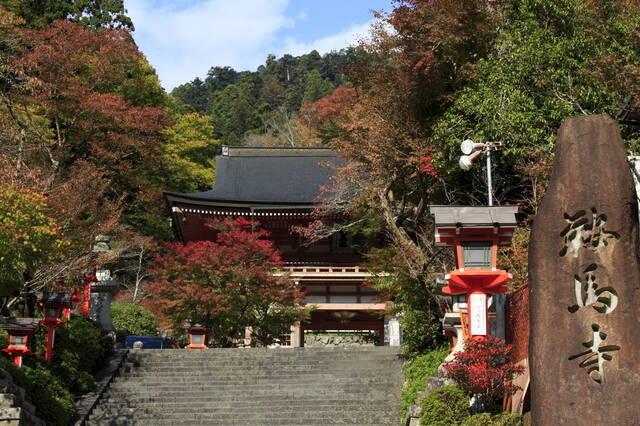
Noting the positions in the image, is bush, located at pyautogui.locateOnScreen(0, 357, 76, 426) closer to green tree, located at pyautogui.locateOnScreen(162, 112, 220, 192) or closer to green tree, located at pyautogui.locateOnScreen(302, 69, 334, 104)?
green tree, located at pyautogui.locateOnScreen(162, 112, 220, 192)

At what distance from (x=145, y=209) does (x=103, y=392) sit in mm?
18122

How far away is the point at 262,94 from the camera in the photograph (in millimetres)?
74625

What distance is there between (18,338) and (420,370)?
7682mm

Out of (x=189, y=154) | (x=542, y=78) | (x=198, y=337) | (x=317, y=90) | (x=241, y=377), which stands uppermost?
(x=317, y=90)

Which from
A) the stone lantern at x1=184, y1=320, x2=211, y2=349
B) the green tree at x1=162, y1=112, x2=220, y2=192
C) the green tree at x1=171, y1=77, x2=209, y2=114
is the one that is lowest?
the stone lantern at x1=184, y1=320, x2=211, y2=349

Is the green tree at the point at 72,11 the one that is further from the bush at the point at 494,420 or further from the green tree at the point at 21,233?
the bush at the point at 494,420

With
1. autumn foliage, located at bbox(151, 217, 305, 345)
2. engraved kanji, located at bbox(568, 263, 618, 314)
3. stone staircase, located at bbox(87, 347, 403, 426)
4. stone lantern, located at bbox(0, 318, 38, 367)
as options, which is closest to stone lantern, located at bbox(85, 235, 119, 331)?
autumn foliage, located at bbox(151, 217, 305, 345)

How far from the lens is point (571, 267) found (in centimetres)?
732

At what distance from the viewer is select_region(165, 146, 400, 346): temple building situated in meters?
27.8

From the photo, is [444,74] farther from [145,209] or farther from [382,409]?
[145,209]

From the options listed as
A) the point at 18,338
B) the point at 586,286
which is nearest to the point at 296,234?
the point at 18,338

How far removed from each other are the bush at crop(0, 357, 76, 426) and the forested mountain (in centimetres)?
2635

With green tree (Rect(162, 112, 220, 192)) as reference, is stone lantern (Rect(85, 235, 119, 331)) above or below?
below

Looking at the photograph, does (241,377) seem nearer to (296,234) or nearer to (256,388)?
(256,388)
